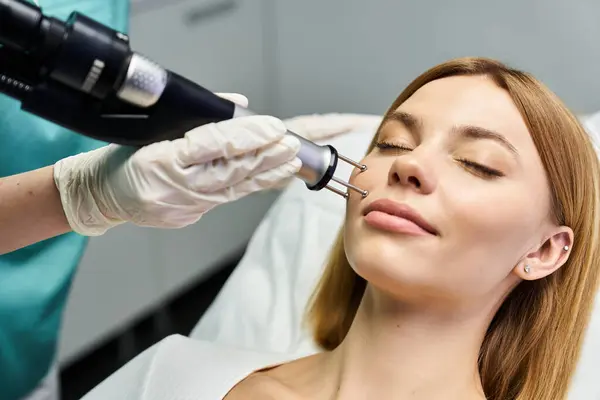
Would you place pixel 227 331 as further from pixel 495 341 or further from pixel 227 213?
pixel 227 213

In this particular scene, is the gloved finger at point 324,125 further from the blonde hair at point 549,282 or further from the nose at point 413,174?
the nose at point 413,174

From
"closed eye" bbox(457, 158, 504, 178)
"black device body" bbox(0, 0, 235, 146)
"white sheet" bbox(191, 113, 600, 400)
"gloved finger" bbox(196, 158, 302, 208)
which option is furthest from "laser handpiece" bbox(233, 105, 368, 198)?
"white sheet" bbox(191, 113, 600, 400)

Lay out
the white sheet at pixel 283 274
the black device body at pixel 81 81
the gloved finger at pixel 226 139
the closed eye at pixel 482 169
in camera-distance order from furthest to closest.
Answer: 1. the white sheet at pixel 283 274
2. the closed eye at pixel 482 169
3. the gloved finger at pixel 226 139
4. the black device body at pixel 81 81

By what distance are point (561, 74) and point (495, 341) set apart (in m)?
1.01

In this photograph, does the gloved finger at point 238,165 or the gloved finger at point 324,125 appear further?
the gloved finger at point 324,125

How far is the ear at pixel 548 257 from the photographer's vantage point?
1.18 meters

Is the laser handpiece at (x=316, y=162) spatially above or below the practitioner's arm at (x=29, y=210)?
above

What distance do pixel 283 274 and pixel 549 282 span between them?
75 cm

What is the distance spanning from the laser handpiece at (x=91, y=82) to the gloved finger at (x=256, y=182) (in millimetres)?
114

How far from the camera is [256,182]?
1.06 metres

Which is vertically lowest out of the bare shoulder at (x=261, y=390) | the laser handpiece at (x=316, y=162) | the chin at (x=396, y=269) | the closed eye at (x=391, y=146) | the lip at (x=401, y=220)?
the bare shoulder at (x=261, y=390)

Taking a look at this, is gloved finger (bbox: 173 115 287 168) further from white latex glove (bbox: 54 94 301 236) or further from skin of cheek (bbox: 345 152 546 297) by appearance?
skin of cheek (bbox: 345 152 546 297)

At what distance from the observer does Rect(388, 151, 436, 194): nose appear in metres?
1.06

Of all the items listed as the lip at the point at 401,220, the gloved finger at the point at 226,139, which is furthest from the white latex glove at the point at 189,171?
the lip at the point at 401,220
